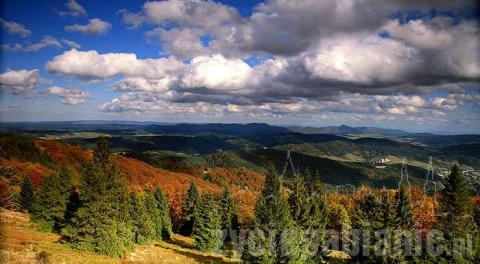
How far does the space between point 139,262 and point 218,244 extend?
29.8 m

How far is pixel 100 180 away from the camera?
43375 mm

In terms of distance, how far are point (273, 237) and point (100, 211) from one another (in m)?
20.6

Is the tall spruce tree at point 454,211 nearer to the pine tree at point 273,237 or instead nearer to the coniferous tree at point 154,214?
the pine tree at point 273,237

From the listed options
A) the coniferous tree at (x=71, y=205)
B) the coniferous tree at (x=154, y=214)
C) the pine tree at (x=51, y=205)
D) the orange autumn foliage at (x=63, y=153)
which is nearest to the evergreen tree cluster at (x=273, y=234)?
the coniferous tree at (x=71, y=205)

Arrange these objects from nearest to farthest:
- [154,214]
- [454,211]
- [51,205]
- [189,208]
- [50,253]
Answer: [50,253] → [454,211] → [51,205] → [154,214] → [189,208]

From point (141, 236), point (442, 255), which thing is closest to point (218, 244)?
point (141, 236)

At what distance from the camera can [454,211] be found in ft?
163

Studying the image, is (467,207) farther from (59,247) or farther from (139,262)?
(59,247)

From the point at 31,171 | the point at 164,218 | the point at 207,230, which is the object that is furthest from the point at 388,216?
the point at 31,171

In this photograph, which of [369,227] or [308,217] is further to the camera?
[308,217]

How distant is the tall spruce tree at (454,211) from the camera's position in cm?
4594

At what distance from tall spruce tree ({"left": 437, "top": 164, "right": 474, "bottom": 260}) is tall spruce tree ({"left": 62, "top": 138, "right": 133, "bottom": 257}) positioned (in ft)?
131

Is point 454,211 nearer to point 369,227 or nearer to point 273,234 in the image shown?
point 369,227

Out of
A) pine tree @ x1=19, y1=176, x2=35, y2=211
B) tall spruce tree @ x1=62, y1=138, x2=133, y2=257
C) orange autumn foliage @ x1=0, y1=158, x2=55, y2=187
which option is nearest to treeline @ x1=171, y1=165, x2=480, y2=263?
tall spruce tree @ x1=62, y1=138, x2=133, y2=257
